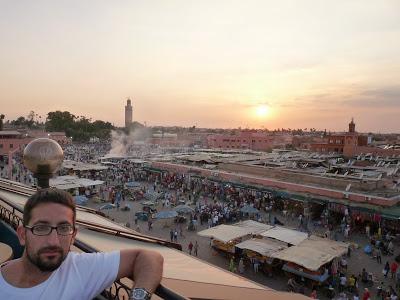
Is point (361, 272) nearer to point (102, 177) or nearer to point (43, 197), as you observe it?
point (43, 197)

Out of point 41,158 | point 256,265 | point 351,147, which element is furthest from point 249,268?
point 351,147

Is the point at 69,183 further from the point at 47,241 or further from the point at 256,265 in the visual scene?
the point at 47,241

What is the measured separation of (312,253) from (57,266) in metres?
11.8

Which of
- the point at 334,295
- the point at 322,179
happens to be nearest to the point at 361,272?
the point at 334,295

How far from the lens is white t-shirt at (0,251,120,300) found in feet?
5.87

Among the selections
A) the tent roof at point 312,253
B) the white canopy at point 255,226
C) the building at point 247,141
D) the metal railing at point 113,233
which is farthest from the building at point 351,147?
the metal railing at point 113,233

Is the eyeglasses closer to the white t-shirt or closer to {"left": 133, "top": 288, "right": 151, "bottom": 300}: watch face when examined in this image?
the white t-shirt

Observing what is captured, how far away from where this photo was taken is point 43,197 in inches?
75.7

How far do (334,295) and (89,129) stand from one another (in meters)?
81.1

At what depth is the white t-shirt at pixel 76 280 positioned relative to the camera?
1788 mm

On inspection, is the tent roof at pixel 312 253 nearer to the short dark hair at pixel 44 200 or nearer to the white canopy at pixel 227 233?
the white canopy at pixel 227 233

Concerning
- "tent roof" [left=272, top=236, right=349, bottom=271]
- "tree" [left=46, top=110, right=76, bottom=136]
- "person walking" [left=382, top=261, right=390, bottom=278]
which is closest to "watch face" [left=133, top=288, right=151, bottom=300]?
"tent roof" [left=272, top=236, right=349, bottom=271]

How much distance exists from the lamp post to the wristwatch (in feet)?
6.77

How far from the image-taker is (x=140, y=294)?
1788 mm
